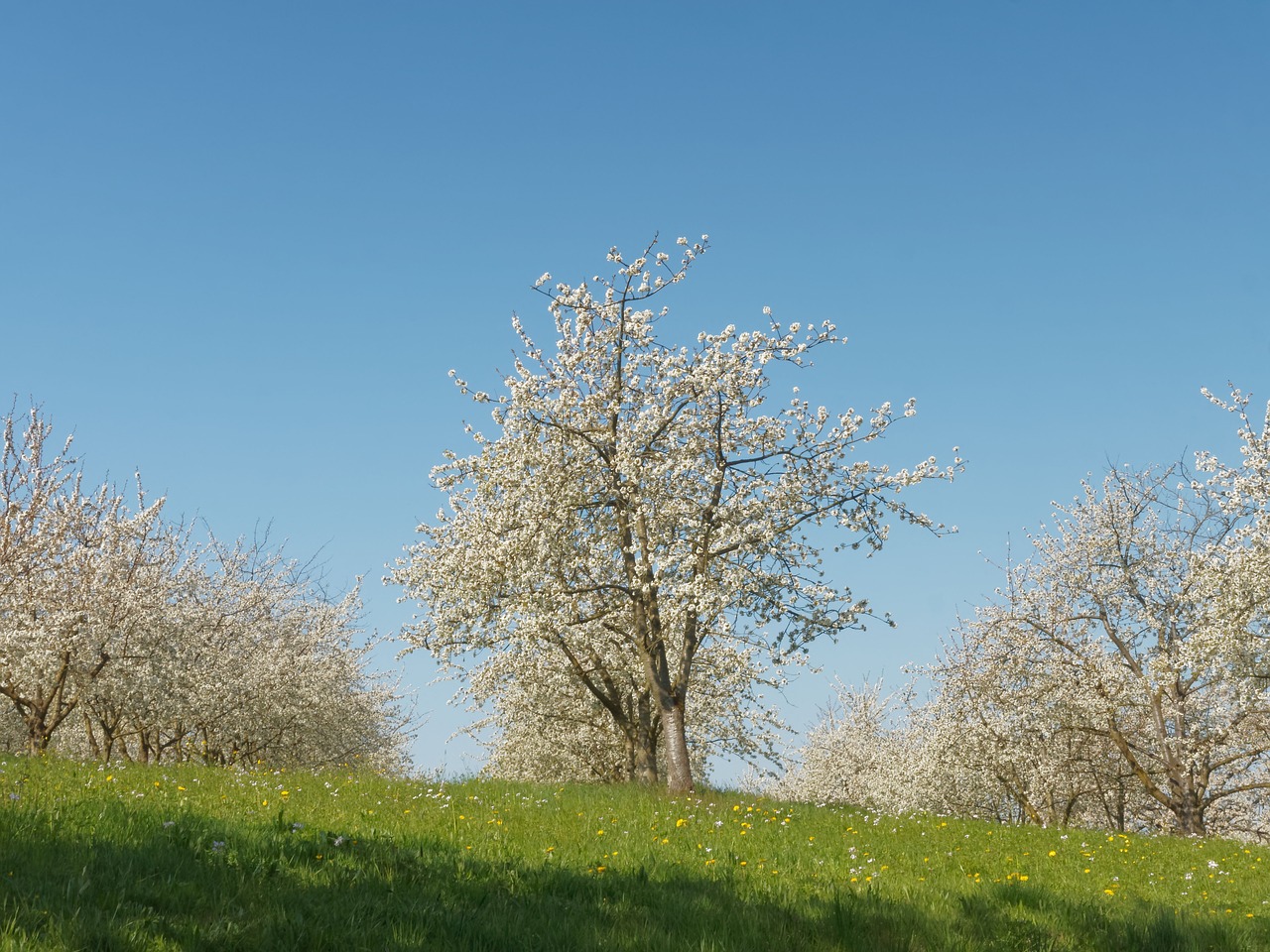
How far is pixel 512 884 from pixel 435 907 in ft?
3.82

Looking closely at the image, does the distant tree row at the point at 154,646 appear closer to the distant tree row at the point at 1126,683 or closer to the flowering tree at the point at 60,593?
the flowering tree at the point at 60,593

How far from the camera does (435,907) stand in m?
6.62

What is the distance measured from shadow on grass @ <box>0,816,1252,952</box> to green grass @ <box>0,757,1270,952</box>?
21 mm

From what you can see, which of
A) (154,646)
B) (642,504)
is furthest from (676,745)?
(154,646)

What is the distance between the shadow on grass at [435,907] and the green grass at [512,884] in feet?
0.07

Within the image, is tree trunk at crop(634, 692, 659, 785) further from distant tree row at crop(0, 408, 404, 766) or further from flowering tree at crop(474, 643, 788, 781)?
distant tree row at crop(0, 408, 404, 766)

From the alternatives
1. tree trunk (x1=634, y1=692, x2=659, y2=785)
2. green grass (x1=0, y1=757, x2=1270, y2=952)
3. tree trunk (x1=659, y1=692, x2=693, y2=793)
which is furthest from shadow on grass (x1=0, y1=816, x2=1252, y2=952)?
→ tree trunk (x1=634, y1=692, x2=659, y2=785)

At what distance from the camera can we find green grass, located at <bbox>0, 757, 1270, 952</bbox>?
19.6ft

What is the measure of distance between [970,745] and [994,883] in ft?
88.8

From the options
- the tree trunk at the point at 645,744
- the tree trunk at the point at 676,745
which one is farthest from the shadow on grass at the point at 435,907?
the tree trunk at the point at 645,744

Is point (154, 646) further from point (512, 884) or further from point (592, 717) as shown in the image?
point (512, 884)

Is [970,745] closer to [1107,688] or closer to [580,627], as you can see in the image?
[1107,688]

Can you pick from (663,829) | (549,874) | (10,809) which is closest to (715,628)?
(663,829)

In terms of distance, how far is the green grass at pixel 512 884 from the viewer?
5.99 m
